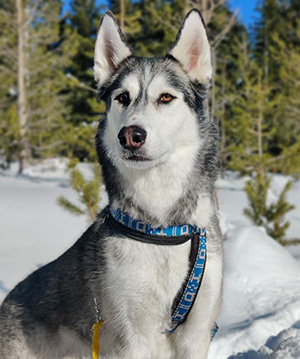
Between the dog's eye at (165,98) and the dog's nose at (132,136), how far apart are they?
356 millimetres

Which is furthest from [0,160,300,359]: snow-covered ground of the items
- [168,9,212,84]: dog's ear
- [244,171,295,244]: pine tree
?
[168,9,212,84]: dog's ear

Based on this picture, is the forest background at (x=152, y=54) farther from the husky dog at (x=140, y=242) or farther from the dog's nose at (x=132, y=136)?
the dog's nose at (x=132, y=136)

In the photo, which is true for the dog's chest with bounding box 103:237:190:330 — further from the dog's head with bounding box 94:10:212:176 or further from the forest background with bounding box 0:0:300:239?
the forest background with bounding box 0:0:300:239

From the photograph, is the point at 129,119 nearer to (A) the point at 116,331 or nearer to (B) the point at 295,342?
(A) the point at 116,331

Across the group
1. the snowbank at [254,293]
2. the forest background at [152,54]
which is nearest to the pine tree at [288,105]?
the forest background at [152,54]

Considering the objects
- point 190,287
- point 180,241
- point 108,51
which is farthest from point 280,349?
point 108,51

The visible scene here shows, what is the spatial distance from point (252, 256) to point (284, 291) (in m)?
0.73

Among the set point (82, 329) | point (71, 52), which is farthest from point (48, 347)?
point (71, 52)

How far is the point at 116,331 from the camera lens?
2154 mm

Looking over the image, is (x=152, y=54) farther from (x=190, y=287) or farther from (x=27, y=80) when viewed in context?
(x=190, y=287)

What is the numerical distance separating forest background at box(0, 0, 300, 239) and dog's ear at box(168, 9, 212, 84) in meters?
5.48

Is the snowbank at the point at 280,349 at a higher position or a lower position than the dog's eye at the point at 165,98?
lower

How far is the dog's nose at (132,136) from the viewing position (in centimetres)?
199

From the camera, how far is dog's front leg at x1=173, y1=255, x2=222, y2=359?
7.14 ft
